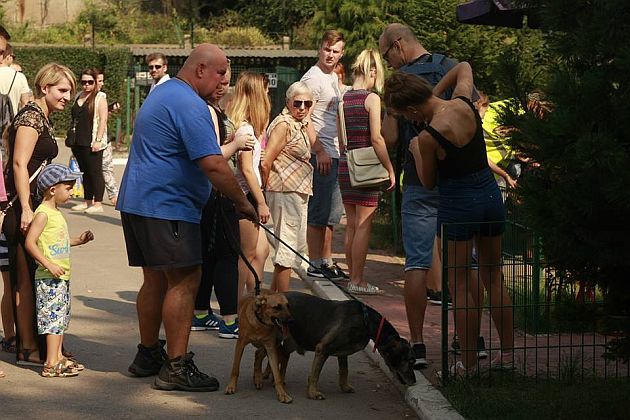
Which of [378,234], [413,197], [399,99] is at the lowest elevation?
[378,234]

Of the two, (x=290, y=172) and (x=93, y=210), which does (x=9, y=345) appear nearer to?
(x=290, y=172)

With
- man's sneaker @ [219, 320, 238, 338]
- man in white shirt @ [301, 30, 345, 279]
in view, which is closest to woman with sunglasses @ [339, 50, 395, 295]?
man in white shirt @ [301, 30, 345, 279]

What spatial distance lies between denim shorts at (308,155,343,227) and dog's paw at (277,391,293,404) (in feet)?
13.8

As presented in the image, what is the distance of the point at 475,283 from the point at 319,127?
Answer: 4.26 metres

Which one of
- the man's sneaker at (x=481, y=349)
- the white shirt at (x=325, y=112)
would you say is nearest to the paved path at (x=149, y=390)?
the man's sneaker at (x=481, y=349)

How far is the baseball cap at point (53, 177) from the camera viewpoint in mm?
7383

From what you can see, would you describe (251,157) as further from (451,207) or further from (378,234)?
(378,234)

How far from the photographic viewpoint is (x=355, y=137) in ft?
33.6

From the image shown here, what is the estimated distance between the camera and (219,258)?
8.69 metres

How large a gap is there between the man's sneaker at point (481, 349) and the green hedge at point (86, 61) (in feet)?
82.8

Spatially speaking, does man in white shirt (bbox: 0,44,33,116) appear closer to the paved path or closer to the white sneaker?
the paved path

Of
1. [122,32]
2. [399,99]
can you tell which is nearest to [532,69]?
[399,99]

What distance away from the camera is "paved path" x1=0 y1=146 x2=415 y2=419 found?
6.56 meters

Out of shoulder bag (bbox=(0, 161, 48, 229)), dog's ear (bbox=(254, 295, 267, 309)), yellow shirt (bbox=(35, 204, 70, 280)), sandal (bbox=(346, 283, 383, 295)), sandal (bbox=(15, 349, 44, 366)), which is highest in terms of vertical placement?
shoulder bag (bbox=(0, 161, 48, 229))
